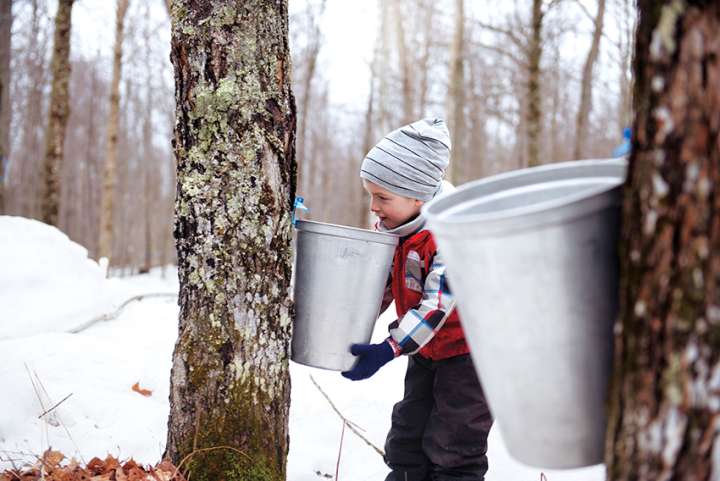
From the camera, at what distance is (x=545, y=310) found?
0.98 meters

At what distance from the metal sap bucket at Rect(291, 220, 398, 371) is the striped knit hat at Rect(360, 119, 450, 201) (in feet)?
1.06

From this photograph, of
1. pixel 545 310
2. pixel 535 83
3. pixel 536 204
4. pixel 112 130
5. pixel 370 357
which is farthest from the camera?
pixel 112 130

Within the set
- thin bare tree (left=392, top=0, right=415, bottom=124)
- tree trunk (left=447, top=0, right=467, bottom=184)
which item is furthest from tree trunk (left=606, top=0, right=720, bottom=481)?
thin bare tree (left=392, top=0, right=415, bottom=124)

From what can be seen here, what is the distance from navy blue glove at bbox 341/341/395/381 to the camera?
76.4 inches

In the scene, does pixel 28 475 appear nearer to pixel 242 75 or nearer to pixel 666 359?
pixel 242 75

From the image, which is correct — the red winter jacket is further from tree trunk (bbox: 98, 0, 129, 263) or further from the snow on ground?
tree trunk (bbox: 98, 0, 129, 263)

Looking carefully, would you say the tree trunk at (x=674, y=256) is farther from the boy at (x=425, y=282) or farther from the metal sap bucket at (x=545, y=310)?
the boy at (x=425, y=282)

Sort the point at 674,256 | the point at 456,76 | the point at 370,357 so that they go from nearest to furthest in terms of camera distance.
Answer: the point at 674,256 → the point at 370,357 → the point at 456,76

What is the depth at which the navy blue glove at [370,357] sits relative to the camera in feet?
6.37

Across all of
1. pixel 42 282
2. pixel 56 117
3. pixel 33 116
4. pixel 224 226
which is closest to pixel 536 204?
pixel 224 226

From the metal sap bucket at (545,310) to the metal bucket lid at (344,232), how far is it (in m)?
0.77

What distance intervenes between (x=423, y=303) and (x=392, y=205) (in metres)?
0.41

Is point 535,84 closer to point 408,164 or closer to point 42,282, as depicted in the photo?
point 408,164

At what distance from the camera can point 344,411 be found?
3.27 m
